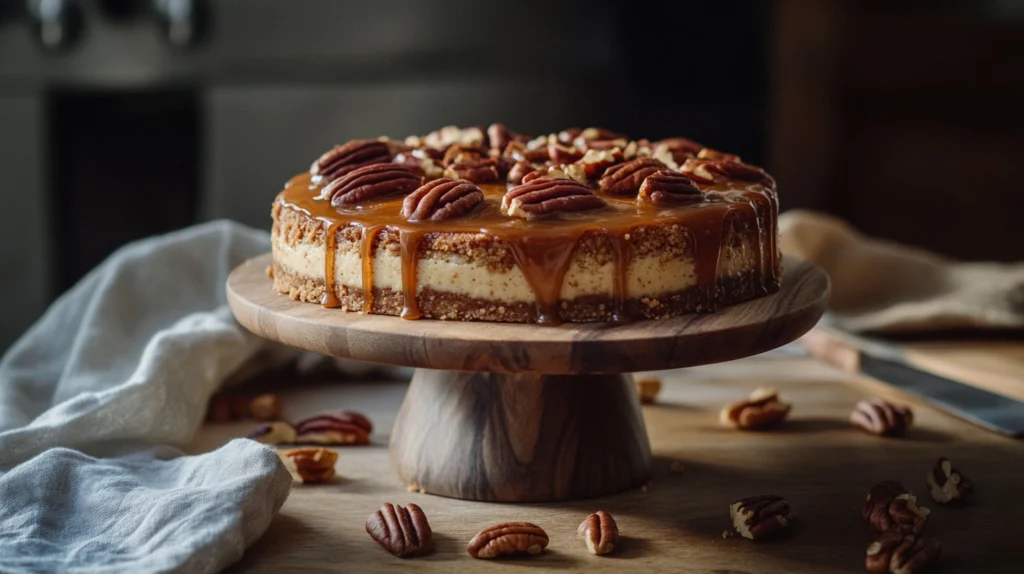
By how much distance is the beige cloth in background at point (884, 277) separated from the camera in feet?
7.47

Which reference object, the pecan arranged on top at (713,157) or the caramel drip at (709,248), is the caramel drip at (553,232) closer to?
the caramel drip at (709,248)

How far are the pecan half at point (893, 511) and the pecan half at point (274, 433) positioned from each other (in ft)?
2.61

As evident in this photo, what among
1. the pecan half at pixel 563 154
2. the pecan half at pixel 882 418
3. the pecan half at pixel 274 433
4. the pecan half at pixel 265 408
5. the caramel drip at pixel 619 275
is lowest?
the pecan half at pixel 265 408

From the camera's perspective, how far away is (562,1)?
3371 mm

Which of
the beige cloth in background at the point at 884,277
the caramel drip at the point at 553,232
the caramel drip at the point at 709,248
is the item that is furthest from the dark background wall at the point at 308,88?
the caramel drip at the point at 709,248

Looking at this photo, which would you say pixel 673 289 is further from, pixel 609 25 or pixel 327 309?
pixel 609 25

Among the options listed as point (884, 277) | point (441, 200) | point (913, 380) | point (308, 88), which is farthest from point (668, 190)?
point (308, 88)

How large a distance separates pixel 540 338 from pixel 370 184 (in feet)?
1.19

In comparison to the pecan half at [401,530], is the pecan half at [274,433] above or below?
below

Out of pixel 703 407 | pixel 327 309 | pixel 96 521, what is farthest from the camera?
pixel 703 407

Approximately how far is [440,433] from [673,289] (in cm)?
36

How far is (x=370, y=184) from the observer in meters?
1.50

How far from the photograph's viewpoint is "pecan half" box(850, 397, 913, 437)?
1.74 m

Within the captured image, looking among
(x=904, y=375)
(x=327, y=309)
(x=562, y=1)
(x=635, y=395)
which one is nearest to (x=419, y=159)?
(x=327, y=309)
